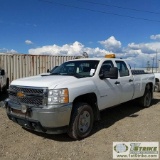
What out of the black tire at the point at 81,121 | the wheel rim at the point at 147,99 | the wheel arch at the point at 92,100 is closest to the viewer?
the black tire at the point at 81,121

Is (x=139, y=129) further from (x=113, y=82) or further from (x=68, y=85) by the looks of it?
(x=68, y=85)

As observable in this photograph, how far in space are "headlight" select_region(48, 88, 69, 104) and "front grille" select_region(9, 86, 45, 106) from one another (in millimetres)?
152

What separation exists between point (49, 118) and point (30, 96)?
0.66 metres

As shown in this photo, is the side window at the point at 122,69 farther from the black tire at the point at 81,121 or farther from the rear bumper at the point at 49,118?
the rear bumper at the point at 49,118

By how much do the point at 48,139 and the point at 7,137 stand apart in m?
0.96

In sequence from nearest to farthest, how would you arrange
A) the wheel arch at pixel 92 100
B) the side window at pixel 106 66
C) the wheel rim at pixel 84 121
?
the wheel rim at pixel 84 121 < the wheel arch at pixel 92 100 < the side window at pixel 106 66

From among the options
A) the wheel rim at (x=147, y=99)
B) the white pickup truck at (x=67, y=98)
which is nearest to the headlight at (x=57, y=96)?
the white pickup truck at (x=67, y=98)

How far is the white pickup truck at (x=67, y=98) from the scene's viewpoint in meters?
4.64

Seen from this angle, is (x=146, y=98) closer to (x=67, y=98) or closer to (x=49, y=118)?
(x=67, y=98)

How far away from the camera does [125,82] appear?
22.6 feet

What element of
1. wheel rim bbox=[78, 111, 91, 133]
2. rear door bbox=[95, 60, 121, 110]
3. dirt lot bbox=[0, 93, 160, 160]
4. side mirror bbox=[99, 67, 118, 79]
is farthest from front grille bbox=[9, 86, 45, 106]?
side mirror bbox=[99, 67, 118, 79]

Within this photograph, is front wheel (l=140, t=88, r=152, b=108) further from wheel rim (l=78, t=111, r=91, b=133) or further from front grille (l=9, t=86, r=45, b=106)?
front grille (l=9, t=86, r=45, b=106)

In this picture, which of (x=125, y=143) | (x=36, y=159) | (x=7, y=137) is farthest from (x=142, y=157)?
(x=7, y=137)

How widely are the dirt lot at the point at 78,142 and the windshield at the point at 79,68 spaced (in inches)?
57.6
